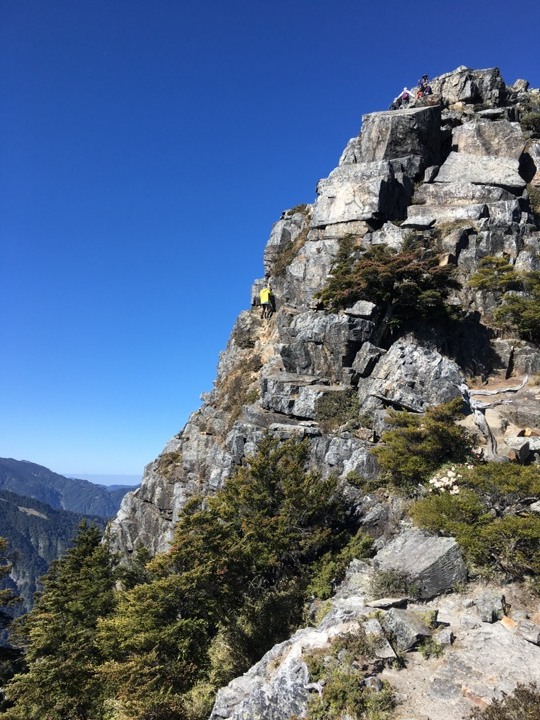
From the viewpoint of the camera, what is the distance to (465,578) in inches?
447

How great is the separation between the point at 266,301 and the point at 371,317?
10708mm

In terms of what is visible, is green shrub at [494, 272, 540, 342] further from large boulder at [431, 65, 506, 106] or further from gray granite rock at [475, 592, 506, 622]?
large boulder at [431, 65, 506, 106]

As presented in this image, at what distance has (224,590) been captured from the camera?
1398cm

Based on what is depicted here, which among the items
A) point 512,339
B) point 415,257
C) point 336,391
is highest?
point 415,257

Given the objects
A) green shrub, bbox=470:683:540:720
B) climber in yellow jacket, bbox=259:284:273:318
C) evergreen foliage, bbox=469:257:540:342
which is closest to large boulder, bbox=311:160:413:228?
climber in yellow jacket, bbox=259:284:273:318

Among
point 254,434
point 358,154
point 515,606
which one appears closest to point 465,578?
point 515,606

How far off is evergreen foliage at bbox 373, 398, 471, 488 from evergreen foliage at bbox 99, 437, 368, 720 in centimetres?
257

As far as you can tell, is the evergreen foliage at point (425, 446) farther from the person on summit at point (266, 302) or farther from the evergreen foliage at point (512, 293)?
the person on summit at point (266, 302)

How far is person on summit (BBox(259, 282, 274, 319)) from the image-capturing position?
31734 mm

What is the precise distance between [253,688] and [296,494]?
258 inches

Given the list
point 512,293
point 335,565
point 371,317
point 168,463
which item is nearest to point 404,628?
point 335,565

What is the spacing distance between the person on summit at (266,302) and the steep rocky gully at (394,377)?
0.77 meters

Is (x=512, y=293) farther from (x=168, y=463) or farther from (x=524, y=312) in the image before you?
(x=168, y=463)

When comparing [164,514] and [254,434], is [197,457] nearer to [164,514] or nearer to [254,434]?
[164,514]
